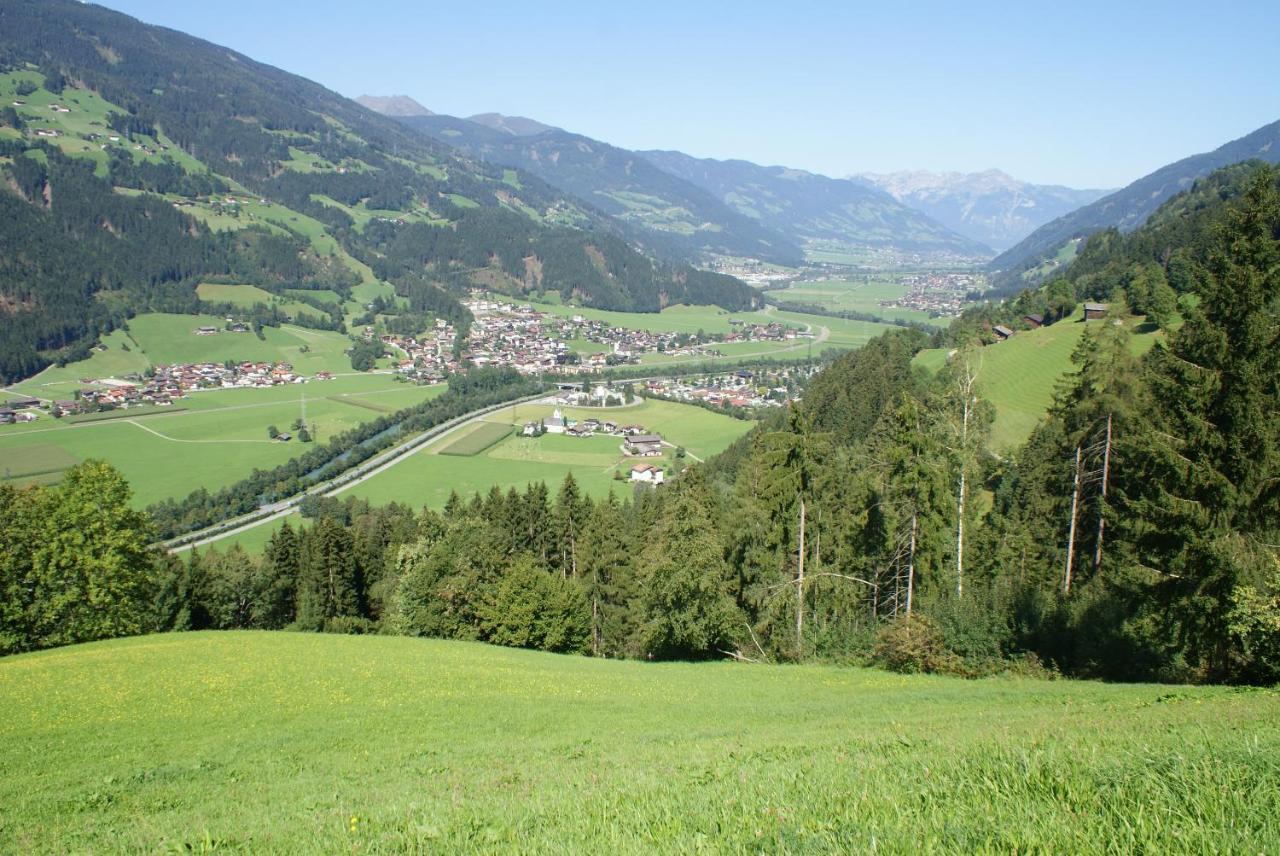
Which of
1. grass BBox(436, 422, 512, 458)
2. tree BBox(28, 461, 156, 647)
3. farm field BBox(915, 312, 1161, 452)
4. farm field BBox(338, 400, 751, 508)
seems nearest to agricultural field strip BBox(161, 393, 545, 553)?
farm field BBox(338, 400, 751, 508)

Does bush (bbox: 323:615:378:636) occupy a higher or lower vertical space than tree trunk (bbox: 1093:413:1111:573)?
lower

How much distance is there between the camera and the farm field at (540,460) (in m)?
83.6

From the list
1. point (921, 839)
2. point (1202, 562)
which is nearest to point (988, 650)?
point (1202, 562)

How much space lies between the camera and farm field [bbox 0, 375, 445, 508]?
8781cm

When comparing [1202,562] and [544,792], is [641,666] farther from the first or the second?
[544,792]

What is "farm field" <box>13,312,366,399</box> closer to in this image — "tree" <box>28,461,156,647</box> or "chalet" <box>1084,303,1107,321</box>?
"tree" <box>28,461,156,647</box>

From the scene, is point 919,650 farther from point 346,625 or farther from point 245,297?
point 245,297

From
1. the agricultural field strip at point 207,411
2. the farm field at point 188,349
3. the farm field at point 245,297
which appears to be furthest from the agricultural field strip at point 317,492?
the farm field at point 245,297

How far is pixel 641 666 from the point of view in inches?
1128

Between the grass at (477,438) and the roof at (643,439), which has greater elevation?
the roof at (643,439)

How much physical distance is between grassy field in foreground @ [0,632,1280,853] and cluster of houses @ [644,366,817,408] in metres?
103

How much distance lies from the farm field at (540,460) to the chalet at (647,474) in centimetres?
192

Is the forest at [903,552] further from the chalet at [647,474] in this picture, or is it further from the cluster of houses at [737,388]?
the cluster of houses at [737,388]

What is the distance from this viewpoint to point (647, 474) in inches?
3391
